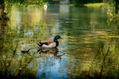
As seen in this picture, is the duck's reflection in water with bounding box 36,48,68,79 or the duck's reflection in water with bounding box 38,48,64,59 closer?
the duck's reflection in water with bounding box 36,48,68,79

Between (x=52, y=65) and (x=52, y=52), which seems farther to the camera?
(x=52, y=52)

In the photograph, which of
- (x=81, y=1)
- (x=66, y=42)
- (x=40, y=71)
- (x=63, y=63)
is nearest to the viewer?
(x=40, y=71)

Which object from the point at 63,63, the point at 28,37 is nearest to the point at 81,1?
the point at 28,37

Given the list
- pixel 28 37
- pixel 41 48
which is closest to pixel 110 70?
pixel 41 48

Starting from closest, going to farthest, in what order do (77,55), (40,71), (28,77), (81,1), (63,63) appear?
(28,77) < (40,71) < (63,63) < (77,55) < (81,1)

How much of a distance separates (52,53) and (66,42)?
4152mm

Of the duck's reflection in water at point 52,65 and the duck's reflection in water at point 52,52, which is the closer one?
the duck's reflection in water at point 52,65

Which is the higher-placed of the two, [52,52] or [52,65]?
[52,65]

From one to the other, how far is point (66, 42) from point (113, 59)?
6266 mm

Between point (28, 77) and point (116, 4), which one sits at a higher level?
point (116, 4)

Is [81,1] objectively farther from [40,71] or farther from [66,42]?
[40,71]

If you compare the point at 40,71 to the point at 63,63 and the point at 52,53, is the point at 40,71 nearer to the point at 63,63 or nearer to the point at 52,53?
the point at 63,63

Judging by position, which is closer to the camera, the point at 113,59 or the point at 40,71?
the point at 40,71

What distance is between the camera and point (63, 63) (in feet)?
45.9
